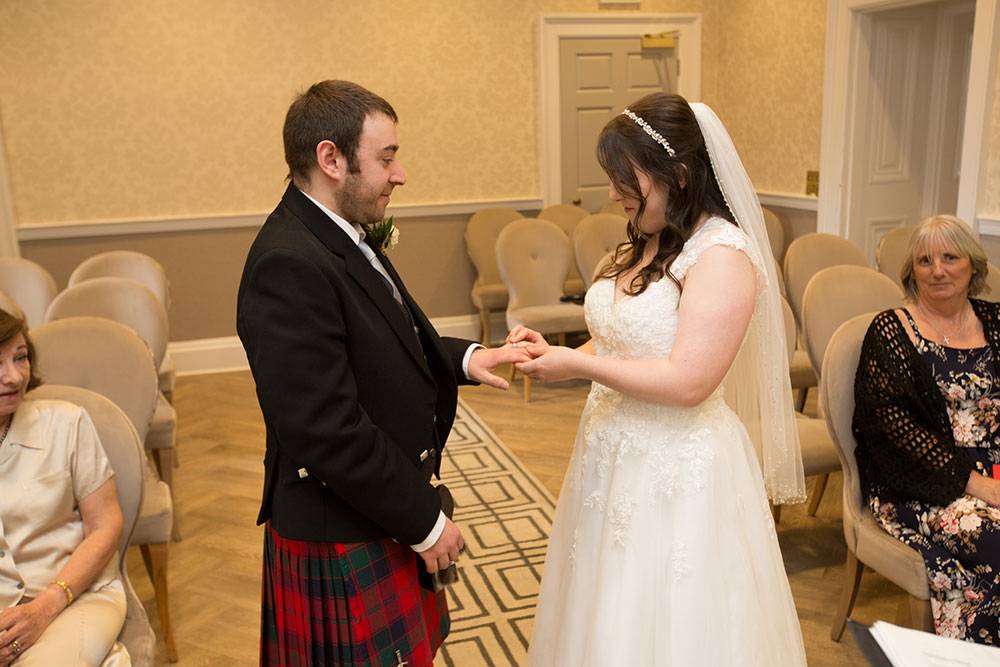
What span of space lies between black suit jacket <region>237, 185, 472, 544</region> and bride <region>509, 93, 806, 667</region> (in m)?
0.45

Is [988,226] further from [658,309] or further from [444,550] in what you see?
[444,550]

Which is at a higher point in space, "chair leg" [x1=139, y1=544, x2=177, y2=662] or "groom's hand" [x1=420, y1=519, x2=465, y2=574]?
"groom's hand" [x1=420, y1=519, x2=465, y2=574]

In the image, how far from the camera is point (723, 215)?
1854mm

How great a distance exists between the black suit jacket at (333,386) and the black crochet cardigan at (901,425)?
1438 millimetres

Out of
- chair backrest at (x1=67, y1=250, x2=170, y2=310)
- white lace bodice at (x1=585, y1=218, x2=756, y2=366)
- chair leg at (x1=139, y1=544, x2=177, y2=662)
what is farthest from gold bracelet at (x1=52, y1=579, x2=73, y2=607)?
chair backrest at (x1=67, y1=250, x2=170, y2=310)

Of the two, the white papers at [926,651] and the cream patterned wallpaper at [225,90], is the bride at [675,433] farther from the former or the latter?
the cream patterned wallpaper at [225,90]

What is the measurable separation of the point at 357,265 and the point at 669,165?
69 centimetres

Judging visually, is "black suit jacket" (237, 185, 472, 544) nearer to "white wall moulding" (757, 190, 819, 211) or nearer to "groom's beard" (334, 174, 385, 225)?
"groom's beard" (334, 174, 385, 225)

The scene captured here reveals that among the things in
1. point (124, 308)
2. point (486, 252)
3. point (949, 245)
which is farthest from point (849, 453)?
point (486, 252)

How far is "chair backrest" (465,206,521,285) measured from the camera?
6617mm

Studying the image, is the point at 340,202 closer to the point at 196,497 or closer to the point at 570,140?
the point at 196,497

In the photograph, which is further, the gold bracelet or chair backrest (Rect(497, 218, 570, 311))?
chair backrest (Rect(497, 218, 570, 311))

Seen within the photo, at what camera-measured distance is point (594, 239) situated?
19.2ft

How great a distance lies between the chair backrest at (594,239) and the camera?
580 cm
